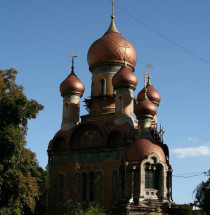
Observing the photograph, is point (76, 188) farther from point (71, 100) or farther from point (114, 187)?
point (71, 100)

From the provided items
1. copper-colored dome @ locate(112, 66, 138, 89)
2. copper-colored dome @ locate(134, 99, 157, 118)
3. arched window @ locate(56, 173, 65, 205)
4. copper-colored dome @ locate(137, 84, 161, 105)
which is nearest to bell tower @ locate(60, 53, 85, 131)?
copper-colored dome @ locate(112, 66, 138, 89)

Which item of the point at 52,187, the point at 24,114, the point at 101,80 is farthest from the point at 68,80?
the point at 24,114

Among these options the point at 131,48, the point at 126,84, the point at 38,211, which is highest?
the point at 131,48

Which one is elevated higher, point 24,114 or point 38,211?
point 24,114

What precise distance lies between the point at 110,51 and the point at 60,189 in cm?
1036

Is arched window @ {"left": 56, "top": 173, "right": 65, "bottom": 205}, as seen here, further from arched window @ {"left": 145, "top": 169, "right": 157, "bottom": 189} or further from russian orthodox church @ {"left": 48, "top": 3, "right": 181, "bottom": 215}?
arched window @ {"left": 145, "top": 169, "right": 157, "bottom": 189}

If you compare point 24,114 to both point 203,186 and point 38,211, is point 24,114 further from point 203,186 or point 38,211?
point 203,186

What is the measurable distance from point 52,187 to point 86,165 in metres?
2.84

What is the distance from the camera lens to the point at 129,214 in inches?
997

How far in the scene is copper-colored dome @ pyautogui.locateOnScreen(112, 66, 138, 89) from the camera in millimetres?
32031

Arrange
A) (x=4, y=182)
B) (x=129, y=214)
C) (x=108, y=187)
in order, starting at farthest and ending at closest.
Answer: (x=108, y=187), (x=129, y=214), (x=4, y=182)

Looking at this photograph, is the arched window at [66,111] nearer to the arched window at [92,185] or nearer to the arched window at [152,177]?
the arched window at [92,185]

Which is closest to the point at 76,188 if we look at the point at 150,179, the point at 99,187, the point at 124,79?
the point at 99,187

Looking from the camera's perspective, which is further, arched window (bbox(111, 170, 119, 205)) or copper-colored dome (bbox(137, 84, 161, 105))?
copper-colored dome (bbox(137, 84, 161, 105))
